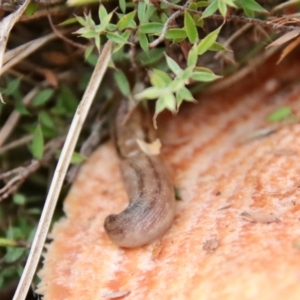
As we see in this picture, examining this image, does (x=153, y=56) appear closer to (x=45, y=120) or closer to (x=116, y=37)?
(x=116, y=37)

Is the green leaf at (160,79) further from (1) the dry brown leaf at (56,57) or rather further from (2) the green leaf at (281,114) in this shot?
(1) the dry brown leaf at (56,57)

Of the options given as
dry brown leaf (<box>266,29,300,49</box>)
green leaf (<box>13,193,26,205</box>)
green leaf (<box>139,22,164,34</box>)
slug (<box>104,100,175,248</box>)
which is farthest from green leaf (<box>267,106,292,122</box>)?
green leaf (<box>13,193,26,205</box>)

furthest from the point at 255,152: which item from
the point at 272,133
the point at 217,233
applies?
the point at 217,233

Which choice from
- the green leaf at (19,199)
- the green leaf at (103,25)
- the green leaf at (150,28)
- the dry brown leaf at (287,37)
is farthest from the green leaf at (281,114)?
the green leaf at (19,199)

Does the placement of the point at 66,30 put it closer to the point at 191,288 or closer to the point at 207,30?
the point at 207,30

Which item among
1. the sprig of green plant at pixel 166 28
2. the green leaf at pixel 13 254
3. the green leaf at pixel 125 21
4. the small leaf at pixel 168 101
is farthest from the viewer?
the green leaf at pixel 13 254

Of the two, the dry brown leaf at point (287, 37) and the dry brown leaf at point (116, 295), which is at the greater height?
the dry brown leaf at point (287, 37)

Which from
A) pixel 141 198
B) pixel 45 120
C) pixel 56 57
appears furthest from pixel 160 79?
pixel 56 57
